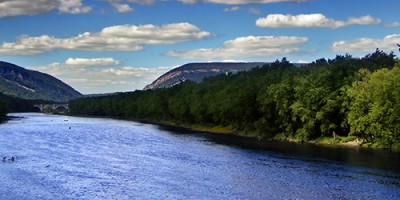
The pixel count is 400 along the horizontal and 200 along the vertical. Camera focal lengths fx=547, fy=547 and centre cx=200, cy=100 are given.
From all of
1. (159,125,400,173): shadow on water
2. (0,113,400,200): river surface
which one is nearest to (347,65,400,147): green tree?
(159,125,400,173): shadow on water

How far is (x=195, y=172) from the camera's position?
83.1m

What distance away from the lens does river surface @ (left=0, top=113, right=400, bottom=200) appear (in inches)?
2630

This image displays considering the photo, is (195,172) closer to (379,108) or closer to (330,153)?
(330,153)

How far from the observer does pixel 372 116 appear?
11019 centimetres

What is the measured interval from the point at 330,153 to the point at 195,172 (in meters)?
34.7

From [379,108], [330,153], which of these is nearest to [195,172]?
[330,153]

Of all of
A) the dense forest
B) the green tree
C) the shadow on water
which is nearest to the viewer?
the shadow on water

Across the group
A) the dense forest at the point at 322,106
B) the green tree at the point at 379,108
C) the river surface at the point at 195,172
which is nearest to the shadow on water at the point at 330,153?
the river surface at the point at 195,172

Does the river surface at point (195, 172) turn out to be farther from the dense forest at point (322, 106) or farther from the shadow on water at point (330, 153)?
the dense forest at point (322, 106)

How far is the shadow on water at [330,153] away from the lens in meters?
90.8

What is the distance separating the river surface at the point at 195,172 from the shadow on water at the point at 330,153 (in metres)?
0.16

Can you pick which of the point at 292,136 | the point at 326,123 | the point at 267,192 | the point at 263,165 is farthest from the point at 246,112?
the point at 267,192

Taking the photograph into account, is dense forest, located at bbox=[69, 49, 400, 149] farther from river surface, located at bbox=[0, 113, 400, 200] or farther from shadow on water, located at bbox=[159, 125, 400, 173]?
river surface, located at bbox=[0, 113, 400, 200]

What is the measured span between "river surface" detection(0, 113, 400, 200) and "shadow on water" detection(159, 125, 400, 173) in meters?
0.16
